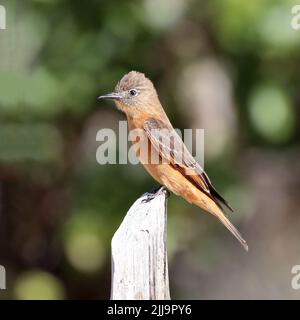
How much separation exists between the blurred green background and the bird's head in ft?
2.30

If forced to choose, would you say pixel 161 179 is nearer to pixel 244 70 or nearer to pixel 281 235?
pixel 244 70

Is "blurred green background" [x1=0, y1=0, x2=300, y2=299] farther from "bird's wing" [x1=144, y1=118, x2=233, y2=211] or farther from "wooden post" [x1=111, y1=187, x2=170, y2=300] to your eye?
"wooden post" [x1=111, y1=187, x2=170, y2=300]

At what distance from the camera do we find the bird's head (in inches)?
291

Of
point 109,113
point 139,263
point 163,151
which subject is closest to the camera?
point 139,263

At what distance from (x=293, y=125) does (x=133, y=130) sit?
1.55 m

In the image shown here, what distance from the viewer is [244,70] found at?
8.04m

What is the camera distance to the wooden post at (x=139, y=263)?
484cm

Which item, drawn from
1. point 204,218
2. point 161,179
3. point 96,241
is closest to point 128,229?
point 161,179

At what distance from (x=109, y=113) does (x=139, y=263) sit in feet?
12.3

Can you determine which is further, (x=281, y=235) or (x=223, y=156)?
(x=281, y=235)

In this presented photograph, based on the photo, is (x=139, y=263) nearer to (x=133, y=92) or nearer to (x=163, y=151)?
(x=163, y=151)

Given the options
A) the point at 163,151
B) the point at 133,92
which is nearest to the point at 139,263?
the point at 163,151

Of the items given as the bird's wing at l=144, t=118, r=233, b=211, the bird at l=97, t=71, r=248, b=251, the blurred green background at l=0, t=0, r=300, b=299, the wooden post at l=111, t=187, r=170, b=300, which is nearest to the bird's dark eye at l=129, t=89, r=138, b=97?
the bird at l=97, t=71, r=248, b=251

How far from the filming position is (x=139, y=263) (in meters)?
4.88
